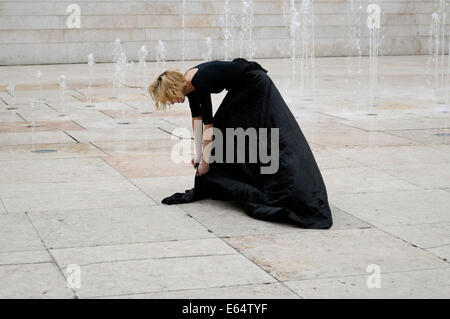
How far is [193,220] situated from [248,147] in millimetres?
678

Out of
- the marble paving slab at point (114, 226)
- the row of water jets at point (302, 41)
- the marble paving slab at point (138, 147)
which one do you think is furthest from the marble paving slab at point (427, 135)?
the row of water jets at point (302, 41)

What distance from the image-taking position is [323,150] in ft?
26.7

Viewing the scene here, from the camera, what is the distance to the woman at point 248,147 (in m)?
5.46

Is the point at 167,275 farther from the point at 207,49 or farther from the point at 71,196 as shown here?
the point at 207,49

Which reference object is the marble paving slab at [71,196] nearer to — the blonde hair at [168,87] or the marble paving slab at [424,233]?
the blonde hair at [168,87]

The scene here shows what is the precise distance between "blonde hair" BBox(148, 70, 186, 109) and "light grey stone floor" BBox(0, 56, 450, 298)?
0.84 m

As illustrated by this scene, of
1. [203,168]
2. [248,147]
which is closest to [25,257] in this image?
[203,168]

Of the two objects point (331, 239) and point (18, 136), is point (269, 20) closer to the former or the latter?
point (18, 136)

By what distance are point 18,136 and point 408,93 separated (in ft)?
22.0

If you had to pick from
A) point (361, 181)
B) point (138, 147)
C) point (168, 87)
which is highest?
point (168, 87)

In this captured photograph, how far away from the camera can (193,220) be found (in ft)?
18.2

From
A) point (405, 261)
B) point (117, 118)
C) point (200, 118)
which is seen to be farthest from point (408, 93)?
point (405, 261)

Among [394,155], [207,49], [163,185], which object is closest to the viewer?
[163,185]

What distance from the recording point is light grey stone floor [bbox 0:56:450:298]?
4.26 metres
